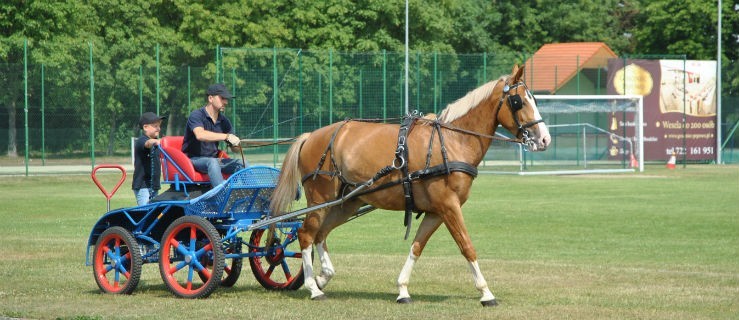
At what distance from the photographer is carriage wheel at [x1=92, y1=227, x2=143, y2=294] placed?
11430 millimetres

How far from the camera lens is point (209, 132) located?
11656mm

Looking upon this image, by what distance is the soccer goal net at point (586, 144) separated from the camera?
1581 inches

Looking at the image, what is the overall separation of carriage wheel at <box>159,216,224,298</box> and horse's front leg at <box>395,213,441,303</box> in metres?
1.64

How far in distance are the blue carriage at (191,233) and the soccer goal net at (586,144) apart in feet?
91.9

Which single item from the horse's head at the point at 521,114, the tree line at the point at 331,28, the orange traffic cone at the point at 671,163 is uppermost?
the tree line at the point at 331,28

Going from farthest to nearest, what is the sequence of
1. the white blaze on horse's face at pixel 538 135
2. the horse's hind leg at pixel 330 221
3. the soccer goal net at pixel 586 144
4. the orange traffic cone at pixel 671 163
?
the orange traffic cone at pixel 671 163 < the soccer goal net at pixel 586 144 < the horse's hind leg at pixel 330 221 < the white blaze on horse's face at pixel 538 135

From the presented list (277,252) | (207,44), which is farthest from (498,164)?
(277,252)

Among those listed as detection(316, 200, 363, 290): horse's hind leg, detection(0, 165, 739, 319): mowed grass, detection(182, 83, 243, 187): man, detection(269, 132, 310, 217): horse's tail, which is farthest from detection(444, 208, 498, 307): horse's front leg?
detection(182, 83, 243, 187): man

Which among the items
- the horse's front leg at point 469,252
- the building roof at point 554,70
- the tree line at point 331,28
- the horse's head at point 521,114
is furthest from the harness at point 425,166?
the building roof at point 554,70

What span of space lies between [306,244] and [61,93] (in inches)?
1101

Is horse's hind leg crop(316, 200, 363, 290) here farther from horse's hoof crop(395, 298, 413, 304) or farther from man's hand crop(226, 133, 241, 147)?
man's hand crop(226, 133, 241, 147)

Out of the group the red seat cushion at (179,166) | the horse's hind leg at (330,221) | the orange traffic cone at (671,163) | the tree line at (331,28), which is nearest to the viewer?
the horse's hind leg at (330,221)

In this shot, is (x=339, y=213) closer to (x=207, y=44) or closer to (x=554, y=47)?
(x=207, y=44)

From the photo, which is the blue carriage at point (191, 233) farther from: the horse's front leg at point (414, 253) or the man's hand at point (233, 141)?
the horse's front leg at point (414, 253)
